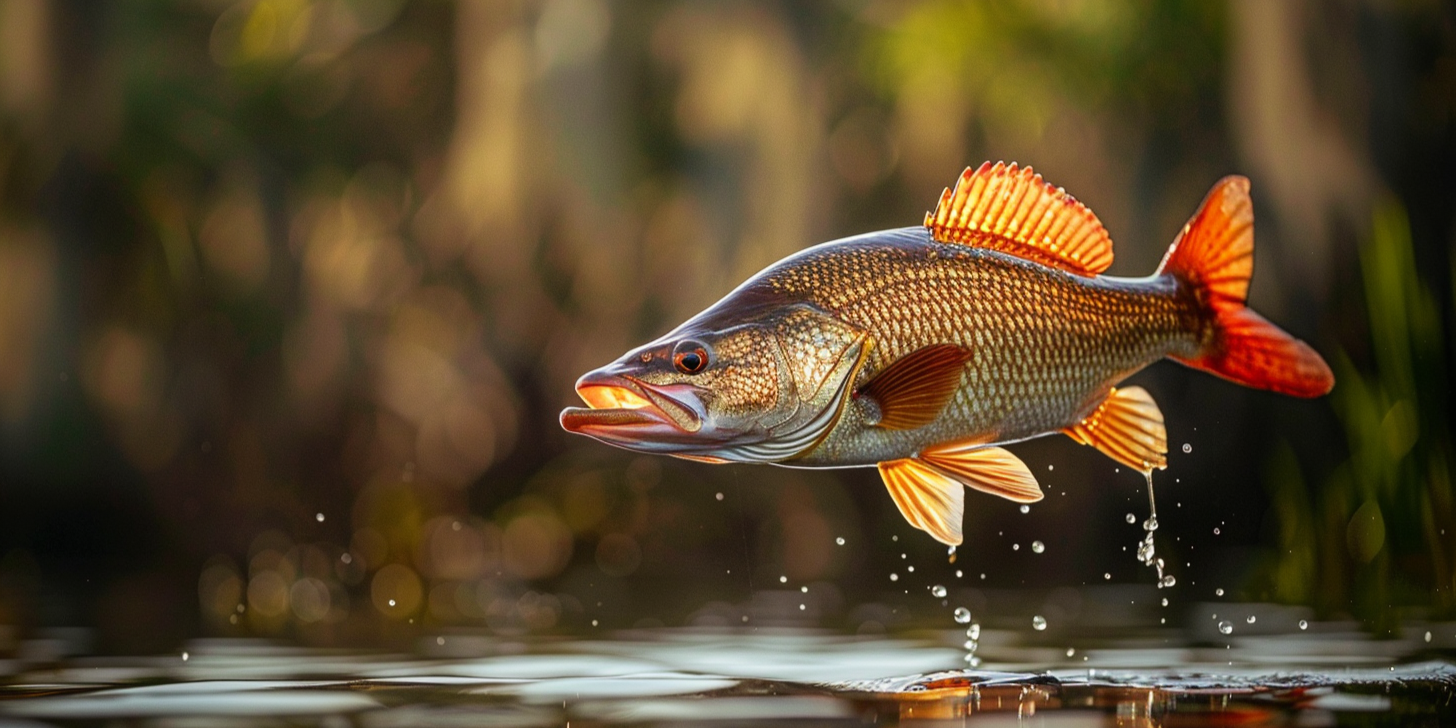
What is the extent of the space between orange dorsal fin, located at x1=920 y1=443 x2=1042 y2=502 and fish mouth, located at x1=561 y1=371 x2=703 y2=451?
0.35 metres

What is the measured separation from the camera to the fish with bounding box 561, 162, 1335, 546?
6.98 ft

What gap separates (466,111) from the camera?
886 cm

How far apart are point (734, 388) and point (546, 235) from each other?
6.61 meters

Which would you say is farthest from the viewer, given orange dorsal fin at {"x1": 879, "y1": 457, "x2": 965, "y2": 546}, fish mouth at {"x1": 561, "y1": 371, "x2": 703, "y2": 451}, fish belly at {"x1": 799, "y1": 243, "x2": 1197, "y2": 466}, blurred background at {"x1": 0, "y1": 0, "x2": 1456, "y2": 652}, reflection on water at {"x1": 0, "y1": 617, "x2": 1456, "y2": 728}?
blurred background at {"x1": 0, "y1": 0, "x2": 1456, "y2": 652}

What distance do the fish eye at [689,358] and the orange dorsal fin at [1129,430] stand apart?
676mm

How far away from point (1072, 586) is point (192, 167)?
5766 mm

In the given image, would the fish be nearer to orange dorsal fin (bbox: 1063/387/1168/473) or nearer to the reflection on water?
orange dorsal fin (bbox: 1063/387/1168/473)

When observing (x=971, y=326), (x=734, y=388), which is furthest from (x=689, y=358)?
(x=971, y=326)

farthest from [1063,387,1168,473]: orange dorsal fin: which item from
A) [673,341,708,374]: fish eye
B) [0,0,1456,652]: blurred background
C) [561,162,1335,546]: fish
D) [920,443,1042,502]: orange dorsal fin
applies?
[0,0,1456,652]: blurred background

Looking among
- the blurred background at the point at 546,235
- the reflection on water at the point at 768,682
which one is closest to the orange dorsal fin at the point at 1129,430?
the reflection on water at the point at 768,682

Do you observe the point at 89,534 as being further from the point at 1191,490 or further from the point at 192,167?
the point at 1191,490

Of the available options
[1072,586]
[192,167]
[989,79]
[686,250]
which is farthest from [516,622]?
[192,167]

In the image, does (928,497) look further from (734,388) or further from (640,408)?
(640,408)

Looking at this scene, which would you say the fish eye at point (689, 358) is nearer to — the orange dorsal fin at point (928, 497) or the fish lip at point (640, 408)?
the fish lip at point (640, 408)
